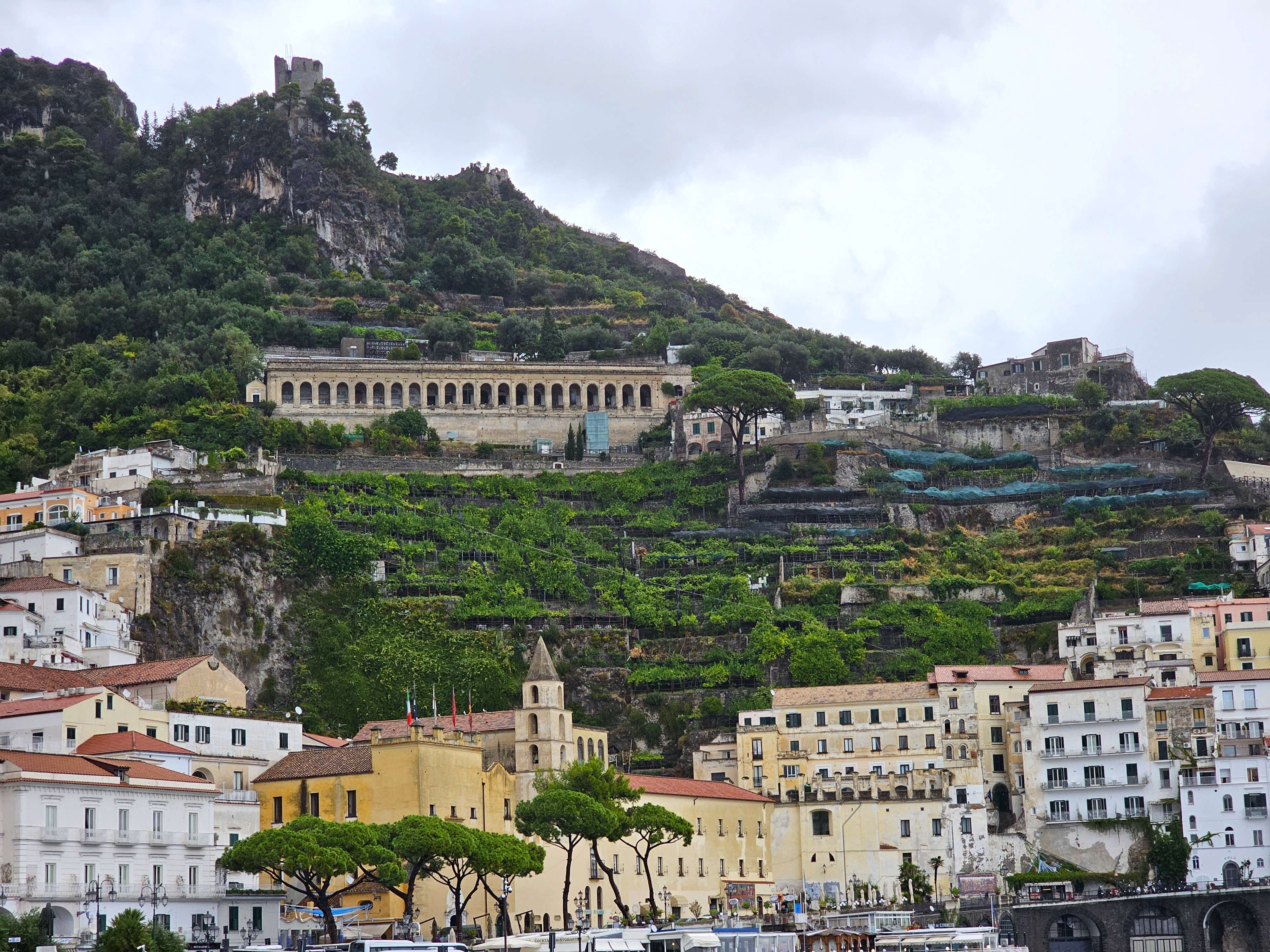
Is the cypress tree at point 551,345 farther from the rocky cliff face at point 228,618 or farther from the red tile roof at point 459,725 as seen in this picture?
the red tile roof at point 459,725

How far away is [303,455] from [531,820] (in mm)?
45251

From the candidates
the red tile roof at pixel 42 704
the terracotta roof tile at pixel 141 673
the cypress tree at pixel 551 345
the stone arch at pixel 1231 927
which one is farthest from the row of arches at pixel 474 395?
the stone arch at pixel 1231 927

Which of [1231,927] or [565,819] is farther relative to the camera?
[1231,927]

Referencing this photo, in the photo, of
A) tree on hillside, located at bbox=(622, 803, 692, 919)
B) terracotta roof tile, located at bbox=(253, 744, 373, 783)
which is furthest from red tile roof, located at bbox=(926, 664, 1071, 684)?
terracotta roof tile, located at bbox=(253, 744, 373, 783)

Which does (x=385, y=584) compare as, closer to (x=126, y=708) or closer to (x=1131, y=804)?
(x=126, y=708)

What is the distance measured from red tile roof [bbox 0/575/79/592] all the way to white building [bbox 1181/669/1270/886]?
50774 mm

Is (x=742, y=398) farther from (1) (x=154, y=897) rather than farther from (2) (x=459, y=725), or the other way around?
(1) (x=154, y=897)

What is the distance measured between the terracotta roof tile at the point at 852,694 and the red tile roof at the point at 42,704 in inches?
1338

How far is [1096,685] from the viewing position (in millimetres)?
84062

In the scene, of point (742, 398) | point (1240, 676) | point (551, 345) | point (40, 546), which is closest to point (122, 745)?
point (40, 546)

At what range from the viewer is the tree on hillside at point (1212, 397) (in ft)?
372

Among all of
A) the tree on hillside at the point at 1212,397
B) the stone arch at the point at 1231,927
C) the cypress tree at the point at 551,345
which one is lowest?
the stone arch at the point at 1231,927

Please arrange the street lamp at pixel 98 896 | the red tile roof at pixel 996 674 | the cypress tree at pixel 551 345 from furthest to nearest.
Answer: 1. the cypress tree at pixel 551 345
2. the red tile roof at pixel 996 674
3. the street lamp at pixel 98 896

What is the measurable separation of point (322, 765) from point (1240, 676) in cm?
4130
